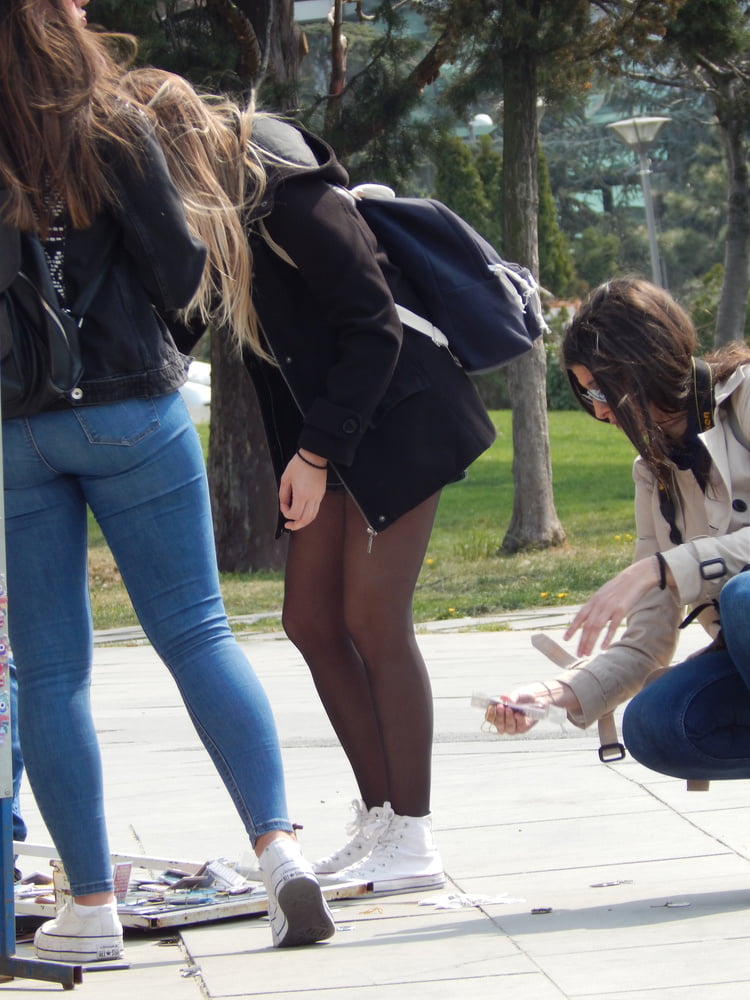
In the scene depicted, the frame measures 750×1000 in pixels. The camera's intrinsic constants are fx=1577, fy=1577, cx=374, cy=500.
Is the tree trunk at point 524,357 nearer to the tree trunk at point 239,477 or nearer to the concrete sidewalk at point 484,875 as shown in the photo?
the tree trunk at point 239,477

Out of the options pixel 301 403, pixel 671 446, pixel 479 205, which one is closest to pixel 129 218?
pixel 301 403

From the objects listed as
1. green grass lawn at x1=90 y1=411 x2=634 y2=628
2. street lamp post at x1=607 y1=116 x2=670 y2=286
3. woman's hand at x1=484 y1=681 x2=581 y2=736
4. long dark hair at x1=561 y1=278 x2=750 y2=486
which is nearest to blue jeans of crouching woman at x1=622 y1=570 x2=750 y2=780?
woman's hand at x1=484 y1=681 x2=581 y2=736

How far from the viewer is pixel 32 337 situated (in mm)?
2613

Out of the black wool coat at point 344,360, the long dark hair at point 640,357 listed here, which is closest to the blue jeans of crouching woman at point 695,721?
the long dark hair at point 640,357

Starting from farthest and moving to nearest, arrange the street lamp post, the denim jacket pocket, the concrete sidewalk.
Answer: the street lamp post, the denim jacket pocket, the concrete sidewalk

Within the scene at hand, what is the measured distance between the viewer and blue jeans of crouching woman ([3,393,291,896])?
270 cm

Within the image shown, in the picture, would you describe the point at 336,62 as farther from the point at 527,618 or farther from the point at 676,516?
the point at 676,516

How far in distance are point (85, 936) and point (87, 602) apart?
0.58 metres

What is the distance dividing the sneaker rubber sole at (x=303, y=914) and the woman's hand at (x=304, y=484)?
77cm

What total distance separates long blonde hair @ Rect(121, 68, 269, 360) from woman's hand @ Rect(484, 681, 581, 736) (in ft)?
3.08

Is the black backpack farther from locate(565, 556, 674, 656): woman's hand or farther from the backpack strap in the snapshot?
locate(565, 556, 674, 656): woman's hand

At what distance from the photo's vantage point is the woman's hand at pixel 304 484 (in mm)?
3117

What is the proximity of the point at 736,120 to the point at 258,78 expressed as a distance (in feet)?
15.2

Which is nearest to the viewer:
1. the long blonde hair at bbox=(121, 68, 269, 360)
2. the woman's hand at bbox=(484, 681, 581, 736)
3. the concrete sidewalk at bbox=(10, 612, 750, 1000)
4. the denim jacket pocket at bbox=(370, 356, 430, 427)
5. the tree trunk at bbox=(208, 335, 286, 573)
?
the concrete sidewalk at bbox=(10, 612, 750, 1000)
